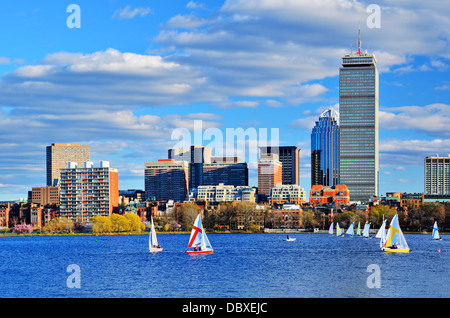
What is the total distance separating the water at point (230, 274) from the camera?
2719 inches

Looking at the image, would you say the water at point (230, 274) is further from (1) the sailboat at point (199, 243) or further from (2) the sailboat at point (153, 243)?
(1) the sailboat at point (199, 243)

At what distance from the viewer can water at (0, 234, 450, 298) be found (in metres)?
69.1

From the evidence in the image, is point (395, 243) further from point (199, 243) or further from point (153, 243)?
point (153, 243)

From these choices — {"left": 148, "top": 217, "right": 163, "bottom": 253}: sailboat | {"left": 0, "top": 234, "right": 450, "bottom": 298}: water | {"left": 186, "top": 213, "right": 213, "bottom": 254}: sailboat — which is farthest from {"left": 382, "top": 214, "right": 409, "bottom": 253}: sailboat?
{"left": 148, "top": 217, "right": 163, "bottom": 253}: sailboat

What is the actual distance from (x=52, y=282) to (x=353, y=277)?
114 feet

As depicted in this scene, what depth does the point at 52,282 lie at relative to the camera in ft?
261

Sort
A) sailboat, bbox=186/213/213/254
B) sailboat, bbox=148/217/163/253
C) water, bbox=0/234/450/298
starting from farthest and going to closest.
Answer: sailboat, bbox=148/217/163/253
sailboat, bbox=186/213/213/254
water, bbox=0/234/450/298

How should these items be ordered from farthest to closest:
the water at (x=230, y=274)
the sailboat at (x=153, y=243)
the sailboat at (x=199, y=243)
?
the sailboat at (x=153, y=243)
the sailboat at (x=199, y=243)
the water at (x=230, y=274)

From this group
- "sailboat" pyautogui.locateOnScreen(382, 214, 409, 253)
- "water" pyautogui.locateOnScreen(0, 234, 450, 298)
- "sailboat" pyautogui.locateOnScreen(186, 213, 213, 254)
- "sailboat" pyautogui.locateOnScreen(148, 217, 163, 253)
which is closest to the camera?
"water" pyautogui.locateOnScreen(0, 234, 450, 298)

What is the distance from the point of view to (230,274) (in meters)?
85.1

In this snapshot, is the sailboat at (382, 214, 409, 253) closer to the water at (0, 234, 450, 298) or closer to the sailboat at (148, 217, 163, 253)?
the water at (0, 234, 450, 298)

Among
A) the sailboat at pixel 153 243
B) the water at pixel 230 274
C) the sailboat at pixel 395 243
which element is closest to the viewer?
the water at pixel 230 274

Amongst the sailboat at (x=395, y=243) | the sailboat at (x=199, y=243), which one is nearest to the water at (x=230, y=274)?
the sailboat at (x=395, y=243)
